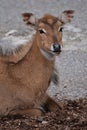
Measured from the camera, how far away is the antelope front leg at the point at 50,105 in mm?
8244

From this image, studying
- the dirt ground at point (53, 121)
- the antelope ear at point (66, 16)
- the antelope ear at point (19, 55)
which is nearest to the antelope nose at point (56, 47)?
the antelope ear at point (19, 55)

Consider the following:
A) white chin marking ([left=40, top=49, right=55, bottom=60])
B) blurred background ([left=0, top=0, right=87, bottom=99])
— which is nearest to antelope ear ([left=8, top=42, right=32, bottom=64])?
white chin marking ([left=40, top=49, right=55, bottom=60])

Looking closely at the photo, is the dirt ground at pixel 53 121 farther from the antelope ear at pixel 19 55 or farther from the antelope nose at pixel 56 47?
the antelope nose at pixel 56 47

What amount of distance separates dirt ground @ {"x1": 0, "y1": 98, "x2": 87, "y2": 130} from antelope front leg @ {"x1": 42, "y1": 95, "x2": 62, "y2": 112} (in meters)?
0.09

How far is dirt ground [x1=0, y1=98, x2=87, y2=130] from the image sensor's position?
24.4 ft

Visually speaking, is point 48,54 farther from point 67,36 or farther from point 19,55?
point 67,36

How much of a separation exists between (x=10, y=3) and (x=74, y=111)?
9.92m

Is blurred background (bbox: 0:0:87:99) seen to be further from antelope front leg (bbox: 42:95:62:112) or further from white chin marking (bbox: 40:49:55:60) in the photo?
white chin marking (bbox: 40:49:55:60)

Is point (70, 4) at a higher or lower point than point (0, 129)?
higher

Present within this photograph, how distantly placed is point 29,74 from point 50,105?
67cm

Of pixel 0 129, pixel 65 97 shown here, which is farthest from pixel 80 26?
pixel 0 129

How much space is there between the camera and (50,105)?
27.2ft

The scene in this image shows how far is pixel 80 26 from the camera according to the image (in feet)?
47.5

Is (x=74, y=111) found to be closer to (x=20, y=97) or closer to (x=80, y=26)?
(x=20, y=97)
